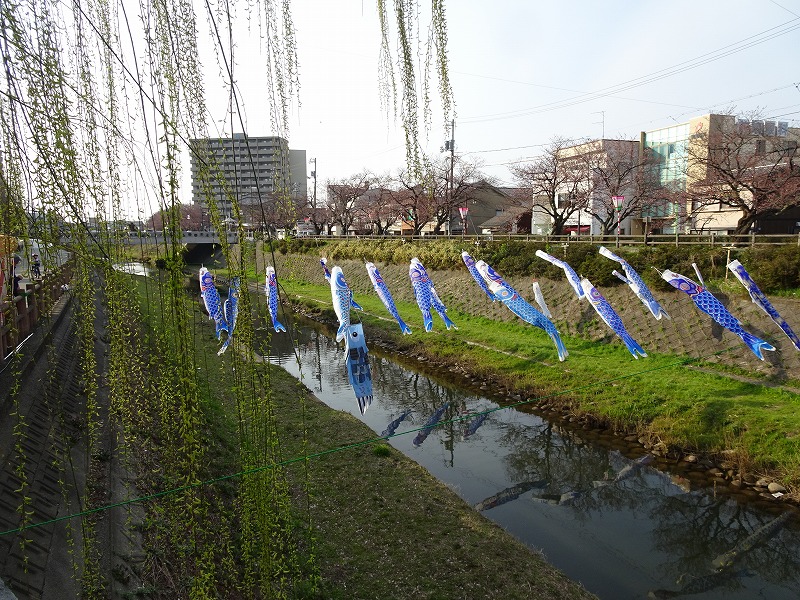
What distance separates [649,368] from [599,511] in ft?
18.7

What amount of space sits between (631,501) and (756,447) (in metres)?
2.58

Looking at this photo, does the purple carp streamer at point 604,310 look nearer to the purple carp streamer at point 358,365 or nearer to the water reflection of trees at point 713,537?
the water reflection of trees at point 713,537

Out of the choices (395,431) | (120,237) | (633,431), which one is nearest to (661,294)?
(633,431)

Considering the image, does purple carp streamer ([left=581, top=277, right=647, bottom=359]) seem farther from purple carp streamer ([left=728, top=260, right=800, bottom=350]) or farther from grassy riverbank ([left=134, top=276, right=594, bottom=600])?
grassy riverbank ([left=134, top=276, right=594, bottom=600])

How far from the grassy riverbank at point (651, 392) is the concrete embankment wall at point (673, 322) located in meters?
0.37

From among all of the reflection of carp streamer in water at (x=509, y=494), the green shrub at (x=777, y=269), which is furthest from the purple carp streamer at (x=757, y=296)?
the reflection of carp streamer in water at (x=509, y=494)

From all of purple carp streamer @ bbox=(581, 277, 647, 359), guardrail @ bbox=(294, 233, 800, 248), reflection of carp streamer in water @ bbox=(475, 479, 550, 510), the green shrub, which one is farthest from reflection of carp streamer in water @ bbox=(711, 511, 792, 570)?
guardrail @ bbox=(294, 233, 800, 248)

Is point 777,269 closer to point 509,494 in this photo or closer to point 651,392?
point 651,392

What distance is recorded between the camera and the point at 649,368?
13.3 metres

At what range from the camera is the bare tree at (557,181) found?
25547 millimetres

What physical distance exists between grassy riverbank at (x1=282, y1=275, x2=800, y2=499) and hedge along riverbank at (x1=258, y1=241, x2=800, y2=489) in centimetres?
2

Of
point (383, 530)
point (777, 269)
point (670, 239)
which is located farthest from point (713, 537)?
point (670, 239)

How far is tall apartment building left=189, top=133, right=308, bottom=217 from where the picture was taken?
2.90 m

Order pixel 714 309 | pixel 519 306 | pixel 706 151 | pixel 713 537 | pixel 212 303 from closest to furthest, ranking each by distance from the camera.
A: pixel 713 537, pixel 714 309, pixel 519 306, pixel 212 303, pixel 706 151
